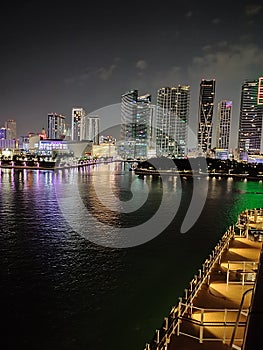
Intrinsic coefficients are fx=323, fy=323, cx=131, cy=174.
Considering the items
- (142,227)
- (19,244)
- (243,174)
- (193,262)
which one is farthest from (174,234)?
(243,174)

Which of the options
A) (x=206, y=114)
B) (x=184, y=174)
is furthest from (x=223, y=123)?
(x=184, y=174)

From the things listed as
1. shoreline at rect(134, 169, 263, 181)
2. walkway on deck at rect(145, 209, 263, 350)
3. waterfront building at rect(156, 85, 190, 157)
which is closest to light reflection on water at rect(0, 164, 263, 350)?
walkway on deck at rect(145, 209, 263, 350)

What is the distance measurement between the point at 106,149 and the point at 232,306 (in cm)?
13606

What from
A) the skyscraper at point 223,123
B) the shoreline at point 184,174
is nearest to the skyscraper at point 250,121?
the skyscraper at point 223,123

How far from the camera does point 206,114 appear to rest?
507 feet

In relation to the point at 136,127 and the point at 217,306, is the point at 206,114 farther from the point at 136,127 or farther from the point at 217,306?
the point at 217,306

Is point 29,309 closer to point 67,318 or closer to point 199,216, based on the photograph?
point 67,318

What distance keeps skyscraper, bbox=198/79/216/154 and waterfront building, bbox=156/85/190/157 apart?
757 centimetres

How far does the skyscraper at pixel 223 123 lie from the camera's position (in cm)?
15300

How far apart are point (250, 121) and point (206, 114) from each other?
24.0 metres

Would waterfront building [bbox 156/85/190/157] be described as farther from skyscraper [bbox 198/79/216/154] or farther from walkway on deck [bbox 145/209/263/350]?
walkway on deck [bbox 145/209/263/350]

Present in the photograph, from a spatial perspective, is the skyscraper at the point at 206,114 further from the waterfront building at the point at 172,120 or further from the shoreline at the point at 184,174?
the shoreline at the point at 184,174

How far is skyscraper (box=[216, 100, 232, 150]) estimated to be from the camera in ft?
502

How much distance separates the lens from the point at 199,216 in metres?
19.5
